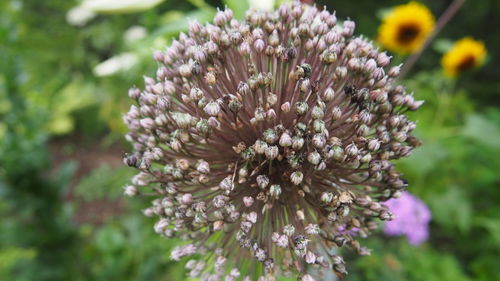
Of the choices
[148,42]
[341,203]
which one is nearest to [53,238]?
[148,42]

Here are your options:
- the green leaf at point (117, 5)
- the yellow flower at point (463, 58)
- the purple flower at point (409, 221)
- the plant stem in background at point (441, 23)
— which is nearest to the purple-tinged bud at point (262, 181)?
the green leaf at point (117, 5)

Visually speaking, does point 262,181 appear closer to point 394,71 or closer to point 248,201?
point 248,201

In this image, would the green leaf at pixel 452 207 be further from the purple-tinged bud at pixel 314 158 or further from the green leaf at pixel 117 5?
the green leaf at pixel 117 5

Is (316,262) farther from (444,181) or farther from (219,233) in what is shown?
(444,181)

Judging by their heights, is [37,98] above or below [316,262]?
above

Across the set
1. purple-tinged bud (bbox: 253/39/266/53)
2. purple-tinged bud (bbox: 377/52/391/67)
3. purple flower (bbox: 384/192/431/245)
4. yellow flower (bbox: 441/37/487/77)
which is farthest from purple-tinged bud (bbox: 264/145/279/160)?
yellow flower (bbox: 441/37/487/77)

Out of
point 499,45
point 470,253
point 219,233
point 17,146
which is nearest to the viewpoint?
point 219,233
